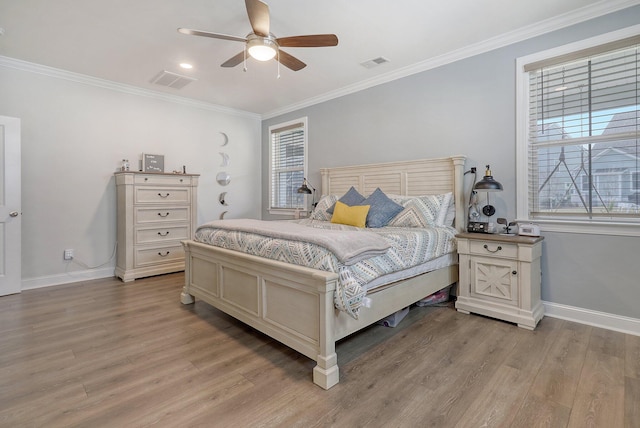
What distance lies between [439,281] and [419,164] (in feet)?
4.53

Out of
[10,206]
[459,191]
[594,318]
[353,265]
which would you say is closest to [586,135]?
[459,191]

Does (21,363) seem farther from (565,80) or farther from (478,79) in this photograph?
(565,80)

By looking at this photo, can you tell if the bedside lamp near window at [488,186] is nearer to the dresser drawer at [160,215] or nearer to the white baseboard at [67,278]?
the dresser drawer at [160,215]

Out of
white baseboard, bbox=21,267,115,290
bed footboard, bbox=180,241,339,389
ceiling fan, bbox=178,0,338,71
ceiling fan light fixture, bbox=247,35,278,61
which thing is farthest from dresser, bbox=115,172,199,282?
ceiling fan light fixture, bbox=247,35,278,61

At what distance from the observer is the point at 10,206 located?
3.42 meters

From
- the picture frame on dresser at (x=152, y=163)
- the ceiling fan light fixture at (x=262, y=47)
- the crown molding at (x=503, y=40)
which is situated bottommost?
the picture frame on dresser at (x=152, y=163)

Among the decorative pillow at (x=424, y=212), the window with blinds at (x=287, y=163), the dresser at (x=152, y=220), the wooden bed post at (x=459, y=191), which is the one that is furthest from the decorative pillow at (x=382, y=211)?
the dresser at (x=152, y=220)

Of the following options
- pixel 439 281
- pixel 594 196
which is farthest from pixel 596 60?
pixel 439 281

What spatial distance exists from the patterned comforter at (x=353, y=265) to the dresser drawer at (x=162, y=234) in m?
1.45

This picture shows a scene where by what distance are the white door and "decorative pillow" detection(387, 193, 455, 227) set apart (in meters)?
4.11

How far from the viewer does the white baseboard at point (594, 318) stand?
95.9 inches

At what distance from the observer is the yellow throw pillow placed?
3254 millimetres

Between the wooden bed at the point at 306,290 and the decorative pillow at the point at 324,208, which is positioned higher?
the decorative pillow at the point at 324,208

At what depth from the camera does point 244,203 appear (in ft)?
18.6
